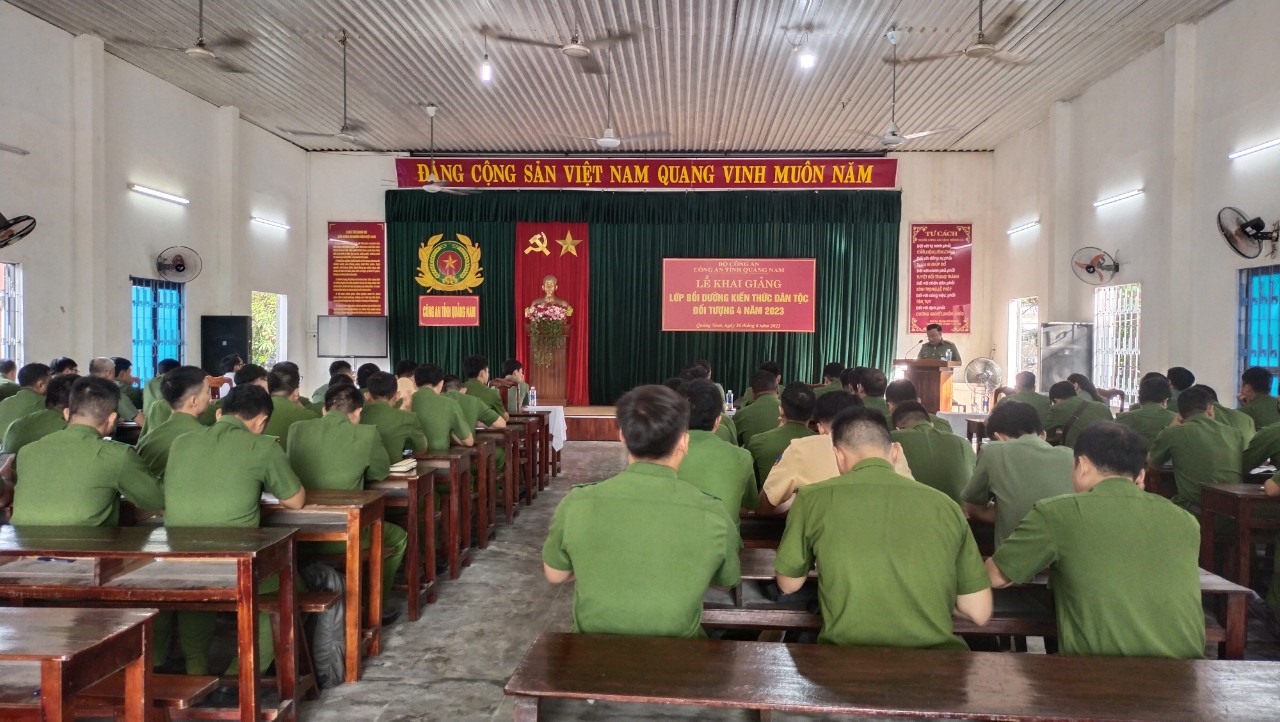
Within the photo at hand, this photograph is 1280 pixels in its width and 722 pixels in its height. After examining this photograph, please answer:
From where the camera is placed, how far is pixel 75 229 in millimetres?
7051

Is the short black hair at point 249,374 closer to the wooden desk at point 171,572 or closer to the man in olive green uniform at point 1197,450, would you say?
the wooden desk at point 171,572

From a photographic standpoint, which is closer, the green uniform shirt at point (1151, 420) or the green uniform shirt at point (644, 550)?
the green uniform shirt at point (644, 550)

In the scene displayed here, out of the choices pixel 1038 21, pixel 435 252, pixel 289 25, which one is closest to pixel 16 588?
pixel 289 25

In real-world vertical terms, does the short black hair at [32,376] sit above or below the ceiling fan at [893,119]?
below

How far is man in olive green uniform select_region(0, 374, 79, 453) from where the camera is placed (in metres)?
3.92

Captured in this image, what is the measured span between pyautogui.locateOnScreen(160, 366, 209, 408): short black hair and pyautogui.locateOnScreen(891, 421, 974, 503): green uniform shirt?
284 cm

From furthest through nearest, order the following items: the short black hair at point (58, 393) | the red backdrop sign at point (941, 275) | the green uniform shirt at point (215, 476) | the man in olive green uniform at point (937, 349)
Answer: the red backdrop sign at point (941, 275), the man in olive green uniform at point (937, 349), the short black hair at point (58, 393), the green uniform shirt at point (215, 476)

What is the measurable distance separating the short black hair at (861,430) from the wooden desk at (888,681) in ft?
1.75

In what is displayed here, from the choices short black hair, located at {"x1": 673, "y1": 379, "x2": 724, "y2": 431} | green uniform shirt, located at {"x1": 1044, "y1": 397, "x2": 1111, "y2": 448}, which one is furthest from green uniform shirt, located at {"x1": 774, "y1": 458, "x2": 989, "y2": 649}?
green uniform shirt, located at {"x1": 1044, "y1": 397, "x2": 1111, "y2": 448}

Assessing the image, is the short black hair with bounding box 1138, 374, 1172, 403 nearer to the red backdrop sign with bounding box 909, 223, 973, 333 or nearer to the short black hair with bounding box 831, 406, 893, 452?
the short black hair with bounding box 831, 406, 893, 452

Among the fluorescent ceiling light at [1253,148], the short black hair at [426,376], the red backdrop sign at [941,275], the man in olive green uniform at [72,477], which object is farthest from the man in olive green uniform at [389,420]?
the red backdrop sign at [941,275]

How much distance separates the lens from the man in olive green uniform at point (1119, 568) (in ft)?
6.17

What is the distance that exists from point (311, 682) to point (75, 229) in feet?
19.6

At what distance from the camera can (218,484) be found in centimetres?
278
